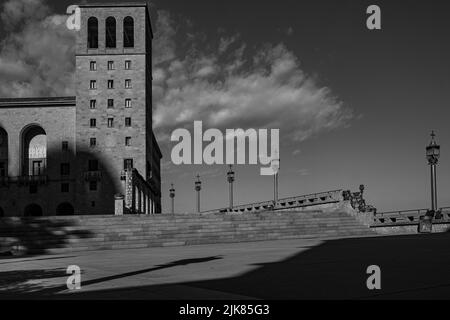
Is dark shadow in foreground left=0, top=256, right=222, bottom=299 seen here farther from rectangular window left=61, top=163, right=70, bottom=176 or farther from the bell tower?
rectangular window left=61, top=163, right=70, bottom=176

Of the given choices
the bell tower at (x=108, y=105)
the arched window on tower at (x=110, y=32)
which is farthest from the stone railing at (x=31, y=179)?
the arched window on tower at (x=110, y=32)

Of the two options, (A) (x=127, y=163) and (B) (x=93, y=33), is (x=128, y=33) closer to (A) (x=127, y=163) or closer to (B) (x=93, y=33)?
(B) (x=93, y=33)

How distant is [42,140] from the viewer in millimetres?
64562

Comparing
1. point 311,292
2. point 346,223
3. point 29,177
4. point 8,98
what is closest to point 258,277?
point 311,292

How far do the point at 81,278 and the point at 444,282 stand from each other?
6770 millimetres

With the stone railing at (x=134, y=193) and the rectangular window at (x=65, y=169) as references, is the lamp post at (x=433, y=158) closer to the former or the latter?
the stone railing at (x=134, y=193)

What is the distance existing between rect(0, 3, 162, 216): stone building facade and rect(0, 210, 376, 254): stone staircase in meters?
32.6

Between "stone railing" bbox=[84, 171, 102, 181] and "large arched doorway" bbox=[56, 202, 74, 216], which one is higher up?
"stone railing" bbox=[84, 171, 102, 181]

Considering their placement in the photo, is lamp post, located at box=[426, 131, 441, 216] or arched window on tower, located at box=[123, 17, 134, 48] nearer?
lamp post, located at box=[426, 131, 441, 216]

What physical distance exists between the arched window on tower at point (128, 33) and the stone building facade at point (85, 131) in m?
1.14

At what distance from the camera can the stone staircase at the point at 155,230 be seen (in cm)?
2350

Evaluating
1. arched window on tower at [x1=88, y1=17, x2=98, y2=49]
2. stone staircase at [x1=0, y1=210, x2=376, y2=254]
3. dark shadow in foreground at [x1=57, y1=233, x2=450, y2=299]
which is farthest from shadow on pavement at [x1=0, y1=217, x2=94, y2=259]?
arched window on tower at [x1=88, y1=17, x2=98, y2=49]

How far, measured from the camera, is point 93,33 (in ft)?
216

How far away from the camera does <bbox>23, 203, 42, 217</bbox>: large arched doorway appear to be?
63.1m
